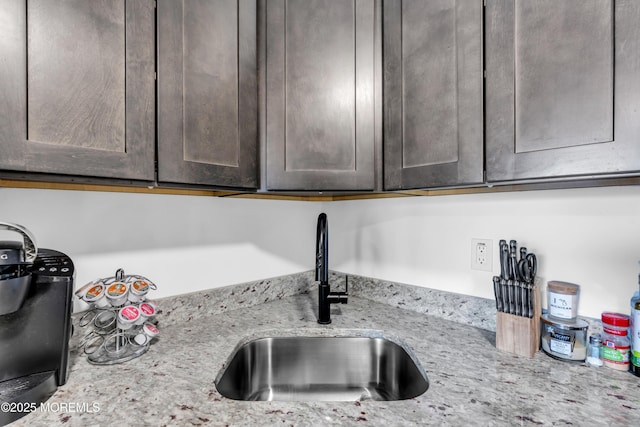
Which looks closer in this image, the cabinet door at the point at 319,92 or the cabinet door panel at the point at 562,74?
the cabinet door panel at the point at 562,74

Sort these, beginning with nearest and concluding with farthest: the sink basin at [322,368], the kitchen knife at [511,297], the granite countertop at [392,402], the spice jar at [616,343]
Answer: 1. the granite countertop at [392,402]
2. the spice jar at [616,343]
3. the kitchen knife at [511,297]
4. the sink basin at [322,368]

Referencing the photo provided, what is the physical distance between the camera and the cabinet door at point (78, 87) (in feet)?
2.12

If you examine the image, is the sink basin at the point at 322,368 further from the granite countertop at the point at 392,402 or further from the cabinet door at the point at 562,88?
the cabinet door at the point at 562,88

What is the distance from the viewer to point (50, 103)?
0.68 meters

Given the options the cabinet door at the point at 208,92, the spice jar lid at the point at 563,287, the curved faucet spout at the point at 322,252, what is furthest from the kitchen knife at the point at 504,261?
the cabinet door at the point at 208,92

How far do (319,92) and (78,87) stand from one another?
66 cm

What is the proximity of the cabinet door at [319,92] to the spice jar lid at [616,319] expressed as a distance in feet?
2.59

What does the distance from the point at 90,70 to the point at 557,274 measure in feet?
4.77

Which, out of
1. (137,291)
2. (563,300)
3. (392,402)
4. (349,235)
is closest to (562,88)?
(563,300)

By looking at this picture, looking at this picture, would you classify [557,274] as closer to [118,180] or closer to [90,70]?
[118,180]

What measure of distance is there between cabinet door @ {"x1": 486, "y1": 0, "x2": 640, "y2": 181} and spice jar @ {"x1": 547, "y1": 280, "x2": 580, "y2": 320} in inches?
15.8

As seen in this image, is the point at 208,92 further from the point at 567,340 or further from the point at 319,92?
the point at 567,340

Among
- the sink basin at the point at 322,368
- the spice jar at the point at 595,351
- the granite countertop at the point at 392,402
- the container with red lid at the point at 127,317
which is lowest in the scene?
the sink basin at the point at 322,368

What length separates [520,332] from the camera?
92 centimetres
